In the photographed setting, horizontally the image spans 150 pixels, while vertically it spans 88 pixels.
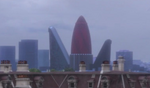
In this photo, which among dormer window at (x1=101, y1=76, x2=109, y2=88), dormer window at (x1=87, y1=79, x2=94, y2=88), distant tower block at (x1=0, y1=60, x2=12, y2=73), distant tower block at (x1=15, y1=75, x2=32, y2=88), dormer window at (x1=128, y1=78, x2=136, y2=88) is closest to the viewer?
distant tower block at (x1=15, y1=75, x2=32, y2=88)

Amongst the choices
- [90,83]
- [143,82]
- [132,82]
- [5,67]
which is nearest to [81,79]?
[90,83]

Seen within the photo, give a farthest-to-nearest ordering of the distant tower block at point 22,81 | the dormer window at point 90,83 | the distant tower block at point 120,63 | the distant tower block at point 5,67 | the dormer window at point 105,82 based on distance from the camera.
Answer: the distant tower block at point 120,63, the distant tower block at point 5,67, the dormer window at point 90,83, the dormer window at point 105,82, the distant tower block at point 22,81

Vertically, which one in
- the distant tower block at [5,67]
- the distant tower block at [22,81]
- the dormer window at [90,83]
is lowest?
the dormer window at [90,83]

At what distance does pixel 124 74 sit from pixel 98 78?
3624mm

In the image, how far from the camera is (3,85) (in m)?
92.1

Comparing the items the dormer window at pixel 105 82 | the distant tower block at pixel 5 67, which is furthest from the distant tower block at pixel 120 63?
the distant tower block at pixel 5 67

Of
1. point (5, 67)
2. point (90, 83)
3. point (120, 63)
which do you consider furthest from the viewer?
point (120, 63)

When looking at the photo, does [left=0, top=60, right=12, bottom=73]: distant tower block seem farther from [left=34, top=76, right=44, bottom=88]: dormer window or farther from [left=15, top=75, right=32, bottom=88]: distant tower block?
[left=15, top=75, right=32, bottom=88]: distant tower block

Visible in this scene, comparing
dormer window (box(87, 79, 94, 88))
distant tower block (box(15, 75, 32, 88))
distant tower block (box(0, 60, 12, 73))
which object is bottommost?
dormer window (box(87, 79, 94, 88))

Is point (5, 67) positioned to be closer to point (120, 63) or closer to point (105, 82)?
point (105, 82)

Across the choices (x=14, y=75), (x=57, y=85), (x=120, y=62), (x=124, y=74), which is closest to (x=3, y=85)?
(x=14, y=75)

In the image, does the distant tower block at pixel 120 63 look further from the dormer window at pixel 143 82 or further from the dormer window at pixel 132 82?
the dormer window at pixel 132 82

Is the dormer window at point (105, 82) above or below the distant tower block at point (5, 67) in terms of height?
below

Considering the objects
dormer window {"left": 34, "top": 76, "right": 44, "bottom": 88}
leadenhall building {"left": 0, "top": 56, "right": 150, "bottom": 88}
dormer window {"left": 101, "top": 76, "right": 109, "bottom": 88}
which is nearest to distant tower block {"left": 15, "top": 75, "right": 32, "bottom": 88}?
leadenhall building {"left": 0, "top": 56, "right": 150, "bottom": 88}
